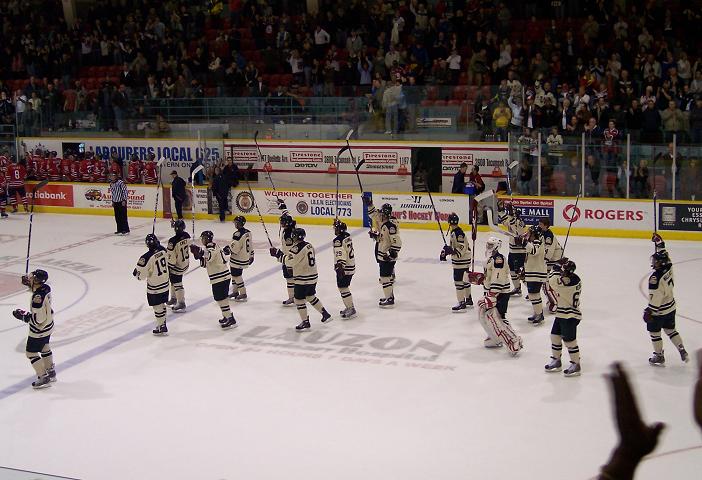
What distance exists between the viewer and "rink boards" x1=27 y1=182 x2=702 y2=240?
1700 centimetres

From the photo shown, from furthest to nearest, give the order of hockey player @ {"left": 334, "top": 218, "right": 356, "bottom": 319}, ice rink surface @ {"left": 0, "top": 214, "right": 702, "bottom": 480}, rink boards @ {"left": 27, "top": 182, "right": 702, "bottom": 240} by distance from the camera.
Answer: rink boards @ {"left": 27, "top": 182, "right": 702, "bottom": 240}, hockey player @ {"left": 334, "top": 218, "right": 356, "bottom": 319}, ice rink surface @ {"left": 0, "top": 214, "right": 702, "bottom": 480}

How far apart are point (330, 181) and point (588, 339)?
38.1ft

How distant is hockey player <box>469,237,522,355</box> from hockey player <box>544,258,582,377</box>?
71 centimetres

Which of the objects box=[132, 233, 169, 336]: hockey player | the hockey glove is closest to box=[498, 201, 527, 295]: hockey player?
box=[132, 233, 169, 336]: hockey player

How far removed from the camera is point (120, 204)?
1897cm

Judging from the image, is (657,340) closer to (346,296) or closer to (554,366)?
(554,366)

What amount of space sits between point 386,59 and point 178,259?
38.1ft

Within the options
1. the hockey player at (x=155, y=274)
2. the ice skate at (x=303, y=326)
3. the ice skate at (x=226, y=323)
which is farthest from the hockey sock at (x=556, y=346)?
the hockey player at (x=155, y=274)

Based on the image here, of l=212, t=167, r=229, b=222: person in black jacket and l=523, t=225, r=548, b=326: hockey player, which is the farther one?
l=212, t=167, r=229, b=222: person in black jacket

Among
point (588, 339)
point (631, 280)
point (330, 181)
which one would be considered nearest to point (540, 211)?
point (631, 280)

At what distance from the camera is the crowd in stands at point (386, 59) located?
19.1 m

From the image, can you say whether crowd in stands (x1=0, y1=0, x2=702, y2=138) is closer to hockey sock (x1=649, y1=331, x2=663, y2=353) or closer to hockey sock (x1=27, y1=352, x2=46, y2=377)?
hockey sock (x1=649, y1=331, x2=663, y2=353)

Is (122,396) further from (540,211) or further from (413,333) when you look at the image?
(540,211)

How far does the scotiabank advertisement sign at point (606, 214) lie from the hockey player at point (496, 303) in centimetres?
692
